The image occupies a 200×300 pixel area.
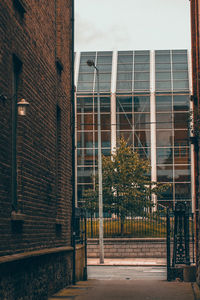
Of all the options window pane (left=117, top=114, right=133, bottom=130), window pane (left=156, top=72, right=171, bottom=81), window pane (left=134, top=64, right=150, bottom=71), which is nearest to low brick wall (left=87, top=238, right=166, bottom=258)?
window pane (left=117, top=114, right=133, bottom=130)

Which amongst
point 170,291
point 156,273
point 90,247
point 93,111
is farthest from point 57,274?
point 93,111

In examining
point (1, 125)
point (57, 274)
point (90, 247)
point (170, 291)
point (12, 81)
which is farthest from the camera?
point (90, 247)

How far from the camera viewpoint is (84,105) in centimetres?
→ 5131

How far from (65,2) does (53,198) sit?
5868 millimetres

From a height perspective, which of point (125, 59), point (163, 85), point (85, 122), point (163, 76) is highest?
point (125, 59)

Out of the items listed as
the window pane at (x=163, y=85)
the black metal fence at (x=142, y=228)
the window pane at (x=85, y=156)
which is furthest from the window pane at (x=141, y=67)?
the black metal fence at (x=142, y=228)

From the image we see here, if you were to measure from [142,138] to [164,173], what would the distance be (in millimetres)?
3672

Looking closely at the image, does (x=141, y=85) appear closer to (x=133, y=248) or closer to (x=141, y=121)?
(x=141, y=121)

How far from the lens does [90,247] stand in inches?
1265

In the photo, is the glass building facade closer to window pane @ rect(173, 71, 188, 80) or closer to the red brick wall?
window pane @ rect(173, 71, 188, 80)

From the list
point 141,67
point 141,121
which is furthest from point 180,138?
point 141,67

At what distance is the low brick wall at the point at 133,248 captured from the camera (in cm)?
3203

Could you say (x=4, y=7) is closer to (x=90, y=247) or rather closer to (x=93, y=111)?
(x=90, y=247)

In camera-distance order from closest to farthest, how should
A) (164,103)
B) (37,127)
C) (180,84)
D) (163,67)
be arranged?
(37,127) < (180,84) < (164,103) < (163,67)
